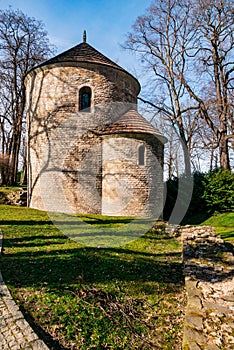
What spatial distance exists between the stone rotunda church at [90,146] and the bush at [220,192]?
13.6 feet

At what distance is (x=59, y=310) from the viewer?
440 cm

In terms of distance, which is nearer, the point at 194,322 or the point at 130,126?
the point at 194,322

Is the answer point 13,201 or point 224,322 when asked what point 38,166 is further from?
point 224,322

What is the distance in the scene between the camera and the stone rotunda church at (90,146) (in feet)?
47.3

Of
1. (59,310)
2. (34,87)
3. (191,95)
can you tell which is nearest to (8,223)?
(59,310)

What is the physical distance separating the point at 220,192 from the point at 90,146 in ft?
28.5

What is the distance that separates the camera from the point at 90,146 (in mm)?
15289

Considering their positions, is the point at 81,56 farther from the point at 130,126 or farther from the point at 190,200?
the point at 190,200

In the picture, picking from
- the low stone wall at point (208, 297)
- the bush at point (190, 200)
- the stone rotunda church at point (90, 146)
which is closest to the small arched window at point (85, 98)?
the stone rotunda church at point (90, 146)

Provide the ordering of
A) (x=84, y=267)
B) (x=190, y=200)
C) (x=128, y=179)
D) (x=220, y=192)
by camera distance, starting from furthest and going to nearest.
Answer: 1. (x=190, y=200)
2. (x=220, y=192)
3. (x=128, y=179)
4. (x=84, y=267)

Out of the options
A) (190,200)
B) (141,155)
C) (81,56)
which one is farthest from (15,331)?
(190,200)

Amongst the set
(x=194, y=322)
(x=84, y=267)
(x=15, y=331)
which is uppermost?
(x=84, y=267)

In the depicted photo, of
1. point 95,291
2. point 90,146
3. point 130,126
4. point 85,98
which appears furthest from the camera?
point 85,98

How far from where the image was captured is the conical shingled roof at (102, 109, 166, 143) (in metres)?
14.5
